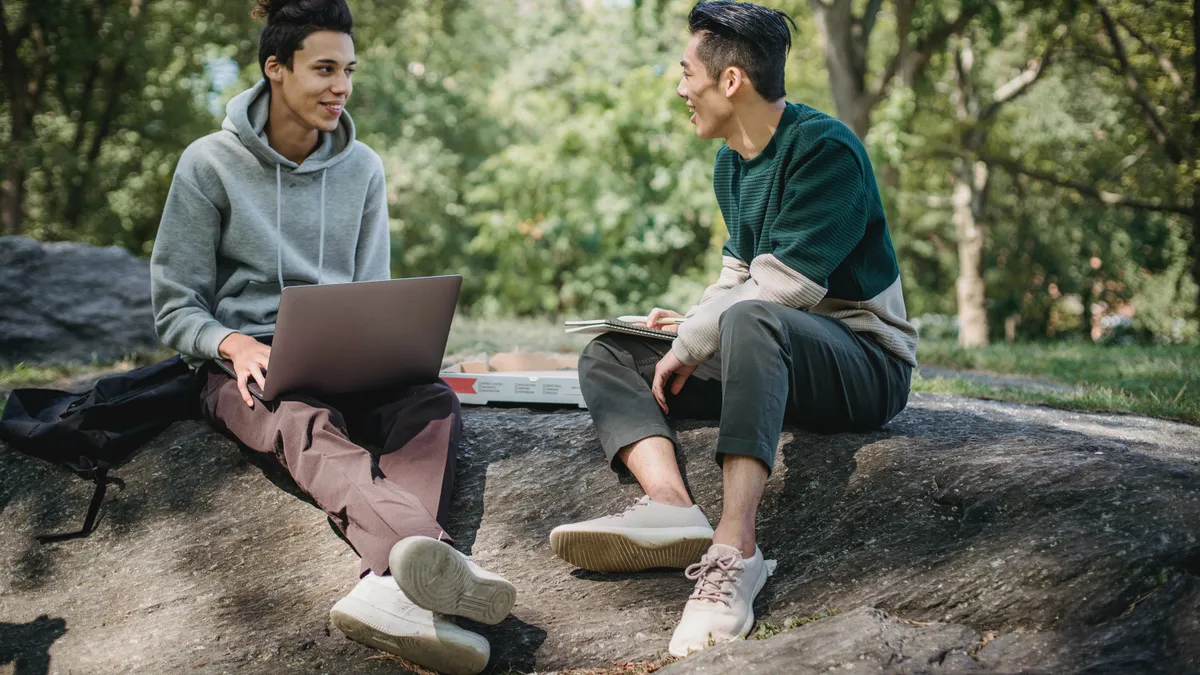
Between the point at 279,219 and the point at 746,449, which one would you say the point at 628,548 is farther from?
the point at 279,219

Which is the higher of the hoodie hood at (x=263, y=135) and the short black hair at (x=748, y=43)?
the short black hair at (x=748, y=43)

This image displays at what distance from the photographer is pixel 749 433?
2.72 m

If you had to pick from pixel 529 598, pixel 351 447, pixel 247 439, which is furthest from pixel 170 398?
pixel 529 598

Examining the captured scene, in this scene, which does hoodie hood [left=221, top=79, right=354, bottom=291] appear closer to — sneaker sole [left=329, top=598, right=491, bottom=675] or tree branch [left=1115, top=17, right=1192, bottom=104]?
sneaker sole [left=329, top=598, right=491, bottom=675]

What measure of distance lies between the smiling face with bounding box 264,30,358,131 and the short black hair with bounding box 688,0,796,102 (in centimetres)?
129

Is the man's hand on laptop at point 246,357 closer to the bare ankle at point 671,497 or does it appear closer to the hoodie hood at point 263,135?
the hoodie hood at point 263,135

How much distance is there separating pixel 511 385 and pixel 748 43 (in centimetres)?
169

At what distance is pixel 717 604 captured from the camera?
8.63 ft

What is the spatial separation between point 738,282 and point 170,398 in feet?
6.79

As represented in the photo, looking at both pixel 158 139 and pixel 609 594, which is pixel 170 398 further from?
pixel 158 139

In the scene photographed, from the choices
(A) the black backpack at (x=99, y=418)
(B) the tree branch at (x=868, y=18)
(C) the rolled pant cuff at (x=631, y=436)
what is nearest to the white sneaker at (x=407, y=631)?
(C) the rolled pant cuff at (x=631, y=436)

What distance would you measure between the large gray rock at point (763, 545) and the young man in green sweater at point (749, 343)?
0.50 ft

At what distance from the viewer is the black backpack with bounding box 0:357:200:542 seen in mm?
3621

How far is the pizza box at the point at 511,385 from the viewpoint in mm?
4129
